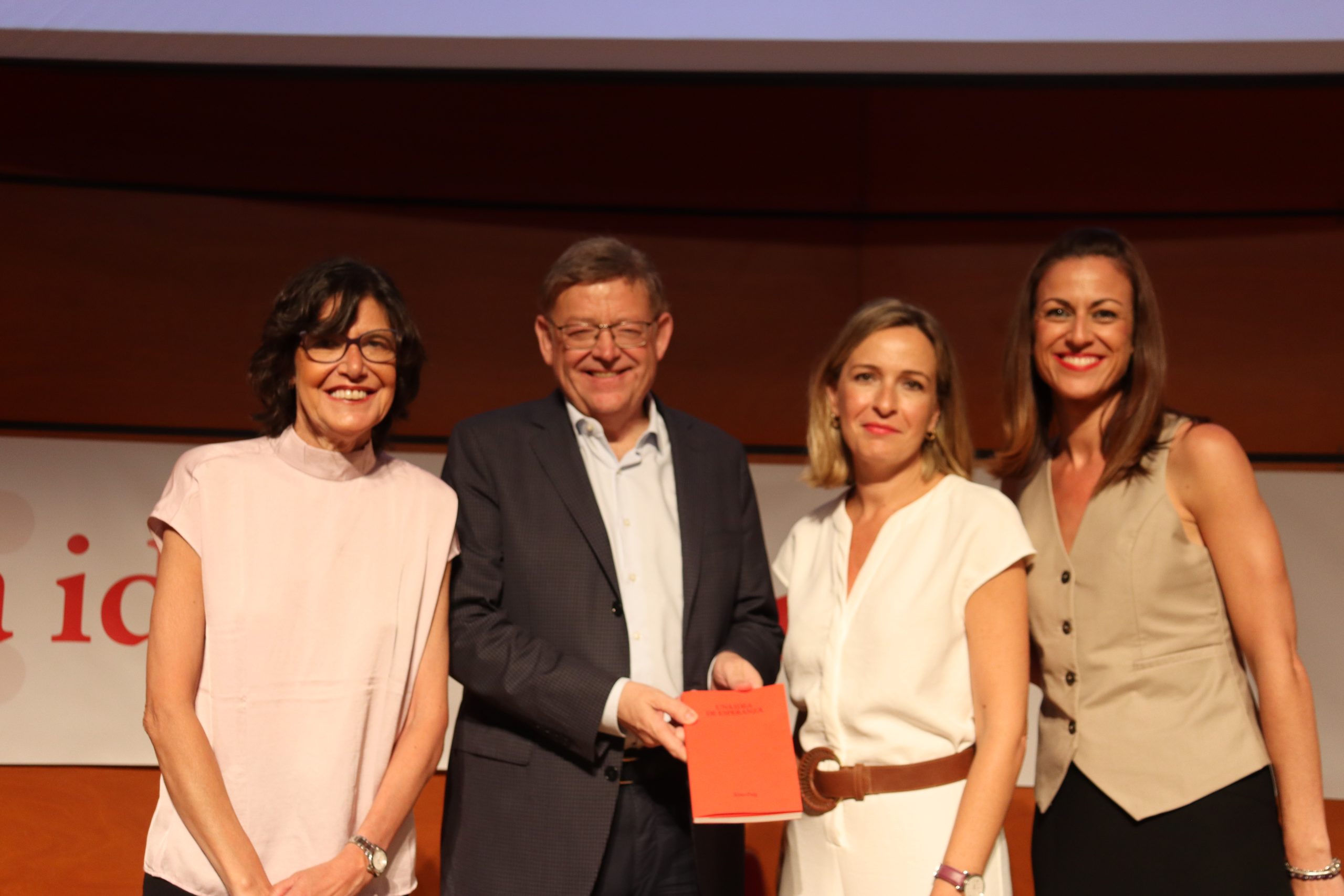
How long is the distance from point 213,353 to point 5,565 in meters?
0.86

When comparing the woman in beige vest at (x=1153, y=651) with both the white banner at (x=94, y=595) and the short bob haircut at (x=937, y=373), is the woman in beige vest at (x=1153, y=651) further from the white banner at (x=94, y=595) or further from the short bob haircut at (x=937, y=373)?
the white banner at (x=94, y=595)

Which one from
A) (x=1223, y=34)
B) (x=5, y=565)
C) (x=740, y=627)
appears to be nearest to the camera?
(x=740, y=627)

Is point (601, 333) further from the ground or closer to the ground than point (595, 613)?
further from the ground

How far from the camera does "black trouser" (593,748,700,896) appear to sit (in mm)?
1966

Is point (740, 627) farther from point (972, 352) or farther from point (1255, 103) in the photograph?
point (1255, 103)

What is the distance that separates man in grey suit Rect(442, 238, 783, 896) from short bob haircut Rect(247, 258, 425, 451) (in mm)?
348

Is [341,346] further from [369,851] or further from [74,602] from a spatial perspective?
[74,602]

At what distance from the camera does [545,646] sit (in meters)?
1.94

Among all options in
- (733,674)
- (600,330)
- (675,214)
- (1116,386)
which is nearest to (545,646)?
(733,674)

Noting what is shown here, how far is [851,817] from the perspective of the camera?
69.8 inches

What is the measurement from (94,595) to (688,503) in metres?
2.05

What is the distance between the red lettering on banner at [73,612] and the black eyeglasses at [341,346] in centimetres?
189

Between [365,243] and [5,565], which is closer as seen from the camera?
[5,565]

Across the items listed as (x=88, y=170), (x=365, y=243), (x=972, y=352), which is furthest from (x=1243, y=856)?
(x=88, y=170)
